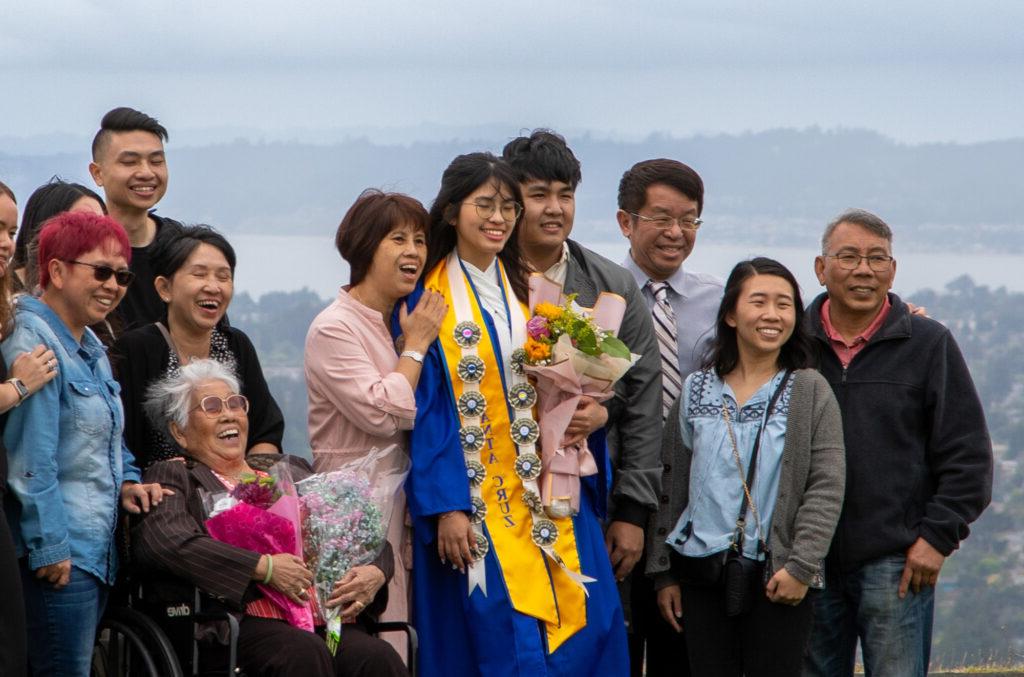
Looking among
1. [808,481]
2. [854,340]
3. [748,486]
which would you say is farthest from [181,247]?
[854,340]

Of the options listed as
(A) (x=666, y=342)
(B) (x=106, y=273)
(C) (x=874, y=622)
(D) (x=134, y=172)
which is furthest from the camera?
(D) (x=134, y=172)

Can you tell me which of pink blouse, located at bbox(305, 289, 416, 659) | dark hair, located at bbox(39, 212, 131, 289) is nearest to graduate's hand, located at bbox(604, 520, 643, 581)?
pink blouse, located at bbox(305, 289, 416, 659)

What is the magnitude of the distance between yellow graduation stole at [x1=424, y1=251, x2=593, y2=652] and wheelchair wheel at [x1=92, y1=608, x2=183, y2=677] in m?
1.06

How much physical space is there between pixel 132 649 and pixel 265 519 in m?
0.57

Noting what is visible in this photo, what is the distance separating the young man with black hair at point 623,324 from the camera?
5.24 metres

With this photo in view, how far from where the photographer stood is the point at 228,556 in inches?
175

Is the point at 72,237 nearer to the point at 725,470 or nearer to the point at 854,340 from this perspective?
the point at 725,470

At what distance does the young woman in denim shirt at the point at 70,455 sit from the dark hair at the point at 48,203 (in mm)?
738

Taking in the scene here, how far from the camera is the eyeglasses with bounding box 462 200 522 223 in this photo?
4957 millimetres

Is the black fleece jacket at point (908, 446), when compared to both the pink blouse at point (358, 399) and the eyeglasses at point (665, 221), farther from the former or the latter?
the pink blouse at point (358, 399)

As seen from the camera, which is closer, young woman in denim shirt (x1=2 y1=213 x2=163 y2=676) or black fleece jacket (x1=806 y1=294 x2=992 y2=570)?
young woman in denim shirt (x1=2 y1=213 x2=163 y2=676)

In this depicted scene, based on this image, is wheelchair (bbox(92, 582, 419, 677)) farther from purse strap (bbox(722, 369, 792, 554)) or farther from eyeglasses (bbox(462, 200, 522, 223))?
purse strap (bbox(722, 369, 792, 554))

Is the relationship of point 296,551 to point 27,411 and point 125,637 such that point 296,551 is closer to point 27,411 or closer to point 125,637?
point 125,637

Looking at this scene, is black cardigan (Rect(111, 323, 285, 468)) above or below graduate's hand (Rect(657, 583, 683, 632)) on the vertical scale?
above
